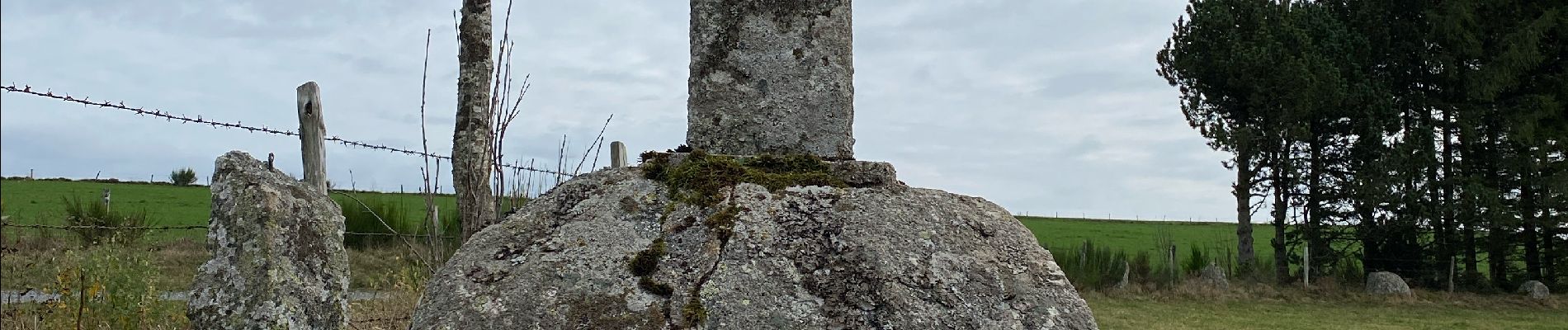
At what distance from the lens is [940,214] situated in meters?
3.00

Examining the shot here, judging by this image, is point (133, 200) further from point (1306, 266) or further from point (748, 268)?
point (748, 268)

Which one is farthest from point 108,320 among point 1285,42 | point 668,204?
point 1285,42

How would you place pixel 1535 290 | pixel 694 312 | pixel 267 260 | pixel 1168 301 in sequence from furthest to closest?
pixel 1535 290 → pixel 1168 301 → pixel 267 260 → pixel 694 312

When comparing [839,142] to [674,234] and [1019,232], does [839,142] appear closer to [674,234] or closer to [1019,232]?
[1019,232]

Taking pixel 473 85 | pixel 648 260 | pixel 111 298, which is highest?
pixel 473 85

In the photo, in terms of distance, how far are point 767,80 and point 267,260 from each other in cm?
284

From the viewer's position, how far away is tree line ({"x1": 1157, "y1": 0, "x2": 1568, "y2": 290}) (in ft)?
59.1

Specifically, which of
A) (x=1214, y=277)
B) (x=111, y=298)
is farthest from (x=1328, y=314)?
(x=111, y=298)

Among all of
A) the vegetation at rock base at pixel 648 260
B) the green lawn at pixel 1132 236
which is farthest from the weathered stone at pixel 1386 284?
the vegetation at rock base at pixel 648 260

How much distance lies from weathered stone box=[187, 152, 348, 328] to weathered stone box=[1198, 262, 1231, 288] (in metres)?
15.1

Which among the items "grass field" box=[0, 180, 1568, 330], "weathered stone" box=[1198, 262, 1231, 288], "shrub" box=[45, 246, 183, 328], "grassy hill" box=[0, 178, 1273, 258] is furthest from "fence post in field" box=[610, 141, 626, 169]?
"weathered stone" box=[1198, 262, 1231, 288]

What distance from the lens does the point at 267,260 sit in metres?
5.54

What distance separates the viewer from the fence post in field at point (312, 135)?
7273mm

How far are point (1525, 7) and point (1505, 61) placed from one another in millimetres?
1305
